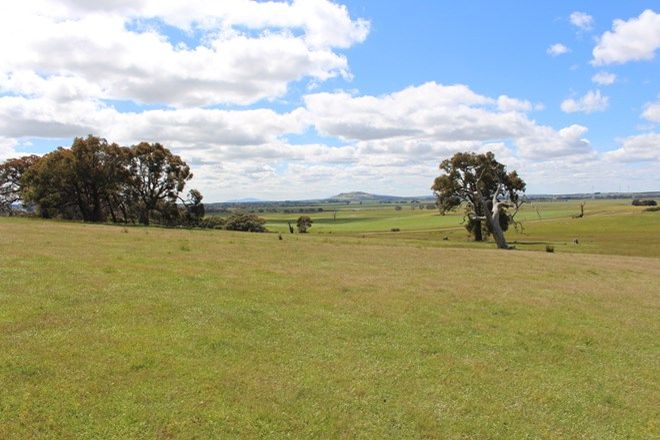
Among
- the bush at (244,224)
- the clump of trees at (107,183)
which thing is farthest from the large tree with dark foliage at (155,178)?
the bush at (244,224)

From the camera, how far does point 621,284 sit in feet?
83.5

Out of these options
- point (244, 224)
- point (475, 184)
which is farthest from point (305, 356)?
point (244, 224)

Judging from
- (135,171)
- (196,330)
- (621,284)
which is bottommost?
(621,284)

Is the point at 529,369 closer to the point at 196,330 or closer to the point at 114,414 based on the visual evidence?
the point at 196,330

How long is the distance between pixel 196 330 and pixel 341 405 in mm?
4510

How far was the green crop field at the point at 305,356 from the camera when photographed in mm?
8781

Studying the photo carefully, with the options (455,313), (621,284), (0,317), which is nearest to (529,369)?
(455,313)

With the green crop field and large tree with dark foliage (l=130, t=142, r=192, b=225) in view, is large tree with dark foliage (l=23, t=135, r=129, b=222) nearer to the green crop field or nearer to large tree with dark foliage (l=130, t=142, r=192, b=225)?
large tree with dark foliage (l=130, t=142, r=192, b=225)

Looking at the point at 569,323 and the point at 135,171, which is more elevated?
the point at 135,171

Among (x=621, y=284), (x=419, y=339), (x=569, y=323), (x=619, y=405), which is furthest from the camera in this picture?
(x=621, y=284)

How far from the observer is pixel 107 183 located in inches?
2749

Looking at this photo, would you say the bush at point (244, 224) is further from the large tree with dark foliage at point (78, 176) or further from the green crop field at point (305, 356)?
the green crop field at point (305, 356)

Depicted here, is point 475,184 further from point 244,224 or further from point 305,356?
point 305,356

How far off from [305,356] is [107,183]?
6602cm
